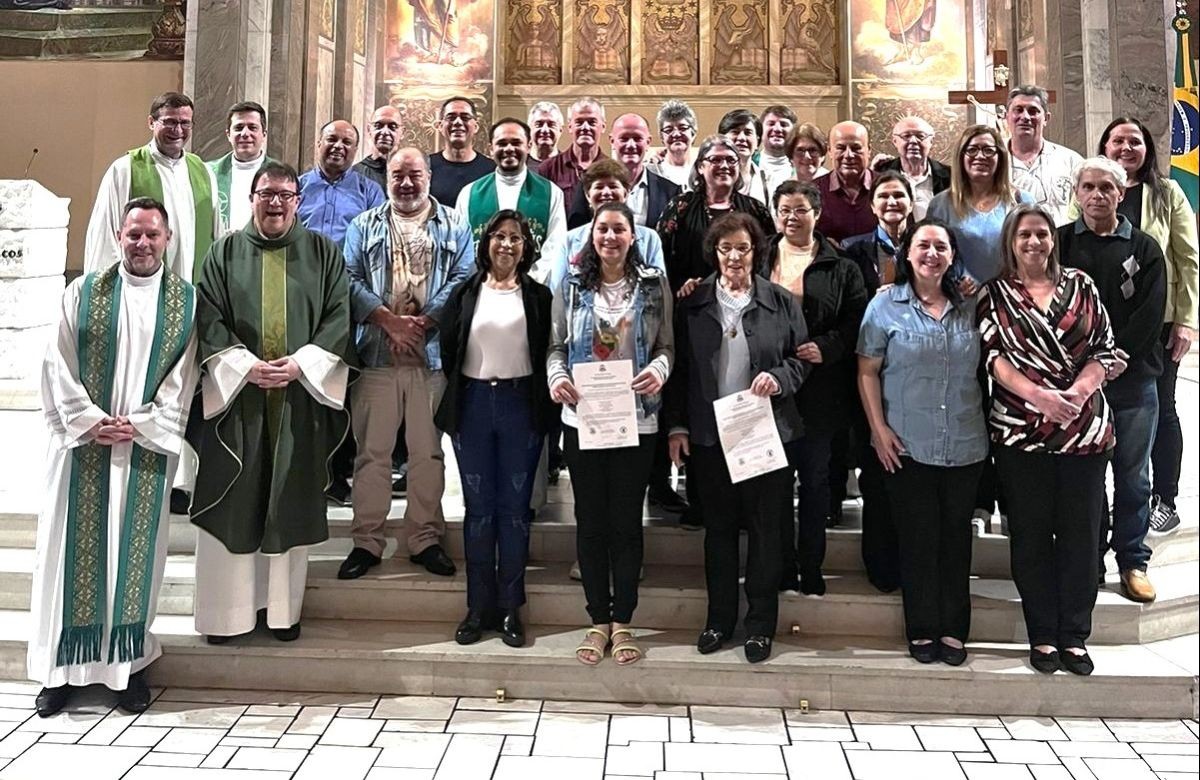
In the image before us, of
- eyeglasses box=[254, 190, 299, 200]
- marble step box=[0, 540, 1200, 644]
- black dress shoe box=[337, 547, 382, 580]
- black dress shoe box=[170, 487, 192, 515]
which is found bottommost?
marble step box=[0, 540, 1200, 644]

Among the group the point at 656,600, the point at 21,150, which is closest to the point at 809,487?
the point at 656,600

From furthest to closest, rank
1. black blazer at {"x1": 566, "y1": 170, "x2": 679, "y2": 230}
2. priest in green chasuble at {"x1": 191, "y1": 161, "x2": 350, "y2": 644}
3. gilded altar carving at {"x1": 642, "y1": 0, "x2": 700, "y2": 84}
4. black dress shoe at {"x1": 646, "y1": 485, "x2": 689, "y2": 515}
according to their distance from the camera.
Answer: gilded altar carving at {"x1": 642, "y1": 0, "x2": 700, "y2": 84}, black dress shoe at {"x1": 646, "y1": 485, "x2": 689, "y2": 515}, black blazer at {"x1": 566, "y1": 170, "x2": 679, "y2": 230}, priest in green chasuble at {"x1": 191, "y1": 161, "x2": 350, "y2": 644}

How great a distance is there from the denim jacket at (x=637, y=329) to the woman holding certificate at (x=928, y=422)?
77 cm

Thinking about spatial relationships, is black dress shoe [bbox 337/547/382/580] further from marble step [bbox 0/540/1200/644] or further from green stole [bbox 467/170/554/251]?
green stole [bbox 467/170/554/251]

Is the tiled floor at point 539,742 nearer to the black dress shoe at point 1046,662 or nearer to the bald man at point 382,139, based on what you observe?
the black dress shoe at point 1046,662

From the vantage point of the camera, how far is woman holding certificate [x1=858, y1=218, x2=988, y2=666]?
11.5 ft

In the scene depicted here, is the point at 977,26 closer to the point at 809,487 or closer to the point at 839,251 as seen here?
the point at 839,251

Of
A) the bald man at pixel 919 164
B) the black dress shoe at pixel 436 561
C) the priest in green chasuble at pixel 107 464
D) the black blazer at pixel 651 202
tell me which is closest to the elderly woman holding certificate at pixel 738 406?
the black blazer at pixel 651 202

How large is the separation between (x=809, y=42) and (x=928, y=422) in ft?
27.4

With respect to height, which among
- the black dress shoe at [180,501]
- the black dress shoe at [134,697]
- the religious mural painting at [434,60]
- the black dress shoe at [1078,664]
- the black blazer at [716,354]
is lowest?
the black dress shoe at [134,697]

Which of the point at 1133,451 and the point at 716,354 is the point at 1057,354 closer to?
the point at 1133,451

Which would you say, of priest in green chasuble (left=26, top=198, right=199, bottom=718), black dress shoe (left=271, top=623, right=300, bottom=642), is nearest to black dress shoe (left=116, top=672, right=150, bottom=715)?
priest in green chasuble (left=26, top=198, right=199, bottom=718)

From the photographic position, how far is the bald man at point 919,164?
14.6 ft

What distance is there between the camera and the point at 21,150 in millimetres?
10016
